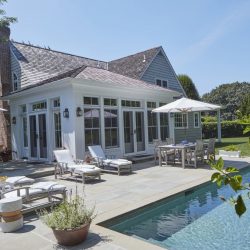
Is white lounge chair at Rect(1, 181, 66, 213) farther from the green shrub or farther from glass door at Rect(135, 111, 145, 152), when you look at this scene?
glass door at Rect(135, 111, 145, 152)

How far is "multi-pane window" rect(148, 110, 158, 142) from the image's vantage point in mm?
15278

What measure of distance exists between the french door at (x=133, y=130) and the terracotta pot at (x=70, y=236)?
32.3ft

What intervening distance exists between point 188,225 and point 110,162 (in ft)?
17.7

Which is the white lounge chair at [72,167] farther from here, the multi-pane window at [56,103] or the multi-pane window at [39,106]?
the multi-pane window at [39,106]

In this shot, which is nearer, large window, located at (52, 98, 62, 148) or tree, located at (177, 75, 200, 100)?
large window, located at (52, 98, 62, 148)

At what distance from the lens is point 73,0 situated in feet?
38.7

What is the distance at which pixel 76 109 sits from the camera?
1142 cm

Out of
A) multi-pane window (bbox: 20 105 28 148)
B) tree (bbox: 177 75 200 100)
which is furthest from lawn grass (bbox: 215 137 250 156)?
tree (bbox: 177 75 200 100)

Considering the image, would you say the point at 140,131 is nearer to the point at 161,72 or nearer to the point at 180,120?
the point at 180,120

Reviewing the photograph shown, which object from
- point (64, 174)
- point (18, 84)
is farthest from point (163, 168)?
point (18, 84)

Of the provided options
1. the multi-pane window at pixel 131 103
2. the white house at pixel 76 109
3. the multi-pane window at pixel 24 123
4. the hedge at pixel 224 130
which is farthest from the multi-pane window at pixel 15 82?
the hedge at pixel 224 130

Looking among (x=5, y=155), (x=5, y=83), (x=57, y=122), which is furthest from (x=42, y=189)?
(x=5, y=83)

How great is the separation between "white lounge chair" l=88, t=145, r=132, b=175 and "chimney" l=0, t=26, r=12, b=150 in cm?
747

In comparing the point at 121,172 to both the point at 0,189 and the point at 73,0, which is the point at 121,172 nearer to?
the point at 0,189
